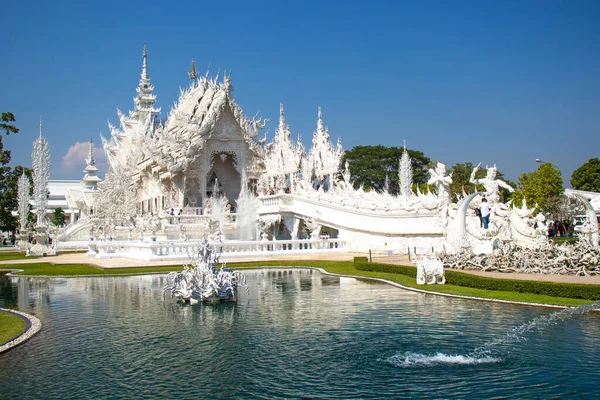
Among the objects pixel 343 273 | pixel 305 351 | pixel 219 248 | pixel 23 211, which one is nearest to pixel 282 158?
pixel 219 248

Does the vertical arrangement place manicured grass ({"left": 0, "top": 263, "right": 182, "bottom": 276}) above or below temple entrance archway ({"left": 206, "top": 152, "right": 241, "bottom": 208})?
below

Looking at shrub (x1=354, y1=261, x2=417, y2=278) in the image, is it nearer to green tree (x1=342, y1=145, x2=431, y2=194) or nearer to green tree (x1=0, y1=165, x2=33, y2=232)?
green tree (x1=0, y1=165, x2=33, y2=232)

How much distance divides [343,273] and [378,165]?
48771mm

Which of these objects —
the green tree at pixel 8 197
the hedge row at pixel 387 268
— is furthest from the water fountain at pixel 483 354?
the green tree at pixel 8 197

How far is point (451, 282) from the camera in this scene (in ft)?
49.9

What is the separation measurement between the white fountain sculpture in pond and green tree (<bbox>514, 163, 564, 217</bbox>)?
117 ft

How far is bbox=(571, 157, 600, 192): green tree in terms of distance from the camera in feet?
193

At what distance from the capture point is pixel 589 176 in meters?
59.4

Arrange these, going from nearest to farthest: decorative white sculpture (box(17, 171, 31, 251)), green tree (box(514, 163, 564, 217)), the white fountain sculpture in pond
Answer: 1. the white fountain sculpture in pond
2. decorative white sculpture (box(17, 171, 31, 251))
3. green tree (box(514, 163, 564, 217))

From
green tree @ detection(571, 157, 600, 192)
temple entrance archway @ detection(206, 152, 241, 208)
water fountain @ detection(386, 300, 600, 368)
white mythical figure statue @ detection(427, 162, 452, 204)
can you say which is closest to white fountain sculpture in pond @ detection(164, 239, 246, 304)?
water fountain @ detection(386, 300, 600, 368)

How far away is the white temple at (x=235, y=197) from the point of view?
26922mm

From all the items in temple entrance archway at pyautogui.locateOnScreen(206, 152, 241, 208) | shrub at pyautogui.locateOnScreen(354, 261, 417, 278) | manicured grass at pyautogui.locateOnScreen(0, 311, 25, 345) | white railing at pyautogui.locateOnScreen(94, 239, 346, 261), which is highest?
temple entrance archway at pyautogui.locateOnScreen(206, 152, 241, 208)

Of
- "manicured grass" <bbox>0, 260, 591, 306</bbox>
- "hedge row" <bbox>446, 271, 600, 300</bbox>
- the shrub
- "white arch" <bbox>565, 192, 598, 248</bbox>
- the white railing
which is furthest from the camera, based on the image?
the white railing

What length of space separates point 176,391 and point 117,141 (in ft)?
169
